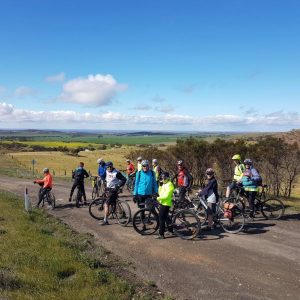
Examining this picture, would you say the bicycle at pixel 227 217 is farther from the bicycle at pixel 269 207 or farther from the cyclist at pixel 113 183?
the cyclist at pixel 113 183

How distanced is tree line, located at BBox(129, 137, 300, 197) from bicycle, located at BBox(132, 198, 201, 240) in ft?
75.0

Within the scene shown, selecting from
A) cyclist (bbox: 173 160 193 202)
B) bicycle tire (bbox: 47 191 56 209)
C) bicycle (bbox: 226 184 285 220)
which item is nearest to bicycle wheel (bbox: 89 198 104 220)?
cyclist (bbox: 173 160 193 202)

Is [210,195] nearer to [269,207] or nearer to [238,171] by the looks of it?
[238,171]

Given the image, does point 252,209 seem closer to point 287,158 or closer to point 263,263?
point 263,263

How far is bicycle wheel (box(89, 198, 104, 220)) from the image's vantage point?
14914mm

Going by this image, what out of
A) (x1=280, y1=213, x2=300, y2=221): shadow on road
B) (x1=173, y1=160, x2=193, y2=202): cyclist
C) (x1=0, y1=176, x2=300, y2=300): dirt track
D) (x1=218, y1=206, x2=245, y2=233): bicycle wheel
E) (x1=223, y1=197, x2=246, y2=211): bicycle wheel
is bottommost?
(x1=0, y1=176, x2=300, y2=300): dirt track

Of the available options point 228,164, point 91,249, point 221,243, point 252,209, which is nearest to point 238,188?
point 252,209

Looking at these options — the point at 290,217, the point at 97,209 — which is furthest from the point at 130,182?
the point at 290,217

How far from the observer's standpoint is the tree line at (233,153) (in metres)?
35.2

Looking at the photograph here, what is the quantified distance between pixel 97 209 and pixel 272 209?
21.0 ft

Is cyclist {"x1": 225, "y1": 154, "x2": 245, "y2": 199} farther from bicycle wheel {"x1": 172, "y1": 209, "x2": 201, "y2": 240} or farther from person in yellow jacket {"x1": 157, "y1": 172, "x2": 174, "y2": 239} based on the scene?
person in yellow jacket {"x1": 157, "y1": 172, "x2": 174, "y2": 239}

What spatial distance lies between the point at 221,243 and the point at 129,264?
2.88 m

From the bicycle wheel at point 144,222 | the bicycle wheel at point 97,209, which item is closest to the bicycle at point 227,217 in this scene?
the bicycle wheel at point 144,222

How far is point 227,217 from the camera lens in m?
12.3
